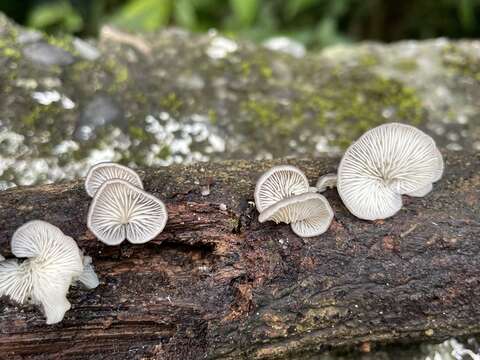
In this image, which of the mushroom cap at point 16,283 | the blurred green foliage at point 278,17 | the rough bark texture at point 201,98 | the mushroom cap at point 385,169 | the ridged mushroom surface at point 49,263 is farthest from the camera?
the blurred green foliage at point 278,17

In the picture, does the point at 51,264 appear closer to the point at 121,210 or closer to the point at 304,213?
the point at 121,210

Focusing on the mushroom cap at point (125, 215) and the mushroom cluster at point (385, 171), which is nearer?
the mushroom cap at point (125, 215)

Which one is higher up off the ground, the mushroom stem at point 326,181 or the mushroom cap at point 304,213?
the mushroom stem at point 326,181

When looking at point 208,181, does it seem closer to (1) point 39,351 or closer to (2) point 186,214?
(2) point 186,214

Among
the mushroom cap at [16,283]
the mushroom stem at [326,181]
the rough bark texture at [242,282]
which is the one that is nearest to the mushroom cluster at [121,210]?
the rough bark texture at [242,282]

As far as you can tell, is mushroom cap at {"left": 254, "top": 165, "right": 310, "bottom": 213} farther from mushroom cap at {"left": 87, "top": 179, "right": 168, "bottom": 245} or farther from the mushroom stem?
mushroom cap at {"left": 87, "top": 179, "right": 168, "bottom": 245}

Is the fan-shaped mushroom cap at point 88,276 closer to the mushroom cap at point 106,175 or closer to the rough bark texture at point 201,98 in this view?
the mushroom cap at point 106,175

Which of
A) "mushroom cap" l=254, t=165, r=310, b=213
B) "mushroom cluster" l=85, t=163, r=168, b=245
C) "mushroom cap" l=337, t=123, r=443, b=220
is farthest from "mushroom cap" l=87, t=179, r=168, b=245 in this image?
"mushroom cap" l=337, t=123, r=443, b=220
